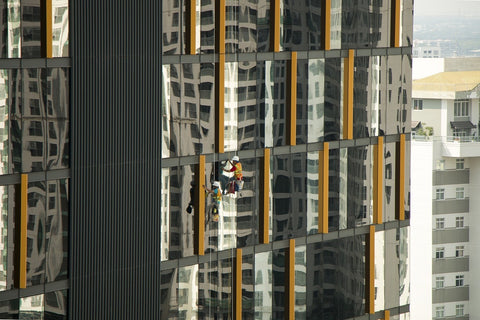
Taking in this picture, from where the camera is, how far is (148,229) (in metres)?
6.93

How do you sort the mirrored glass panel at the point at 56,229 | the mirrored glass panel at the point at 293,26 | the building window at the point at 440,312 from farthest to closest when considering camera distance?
the building window at the point at 440,312, the mirrored glass panel at the point at 293,26, the mirrored glass panel at the point at 56,229

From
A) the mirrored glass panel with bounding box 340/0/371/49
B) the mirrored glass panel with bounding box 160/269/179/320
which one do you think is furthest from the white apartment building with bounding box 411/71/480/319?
the mirrored glass panel with bounding box 160/269/179/320

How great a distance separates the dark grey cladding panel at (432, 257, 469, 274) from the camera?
36.6 ft

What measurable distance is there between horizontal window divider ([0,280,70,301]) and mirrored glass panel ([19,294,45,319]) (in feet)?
0.11

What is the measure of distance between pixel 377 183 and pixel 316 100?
1.17m

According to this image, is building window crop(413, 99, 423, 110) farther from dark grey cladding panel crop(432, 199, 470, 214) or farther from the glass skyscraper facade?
the glass skyscraper facade

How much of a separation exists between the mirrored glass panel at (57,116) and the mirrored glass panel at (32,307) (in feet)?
3.05

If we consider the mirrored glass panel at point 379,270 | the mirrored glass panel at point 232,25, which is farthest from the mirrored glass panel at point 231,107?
the mirrored glass panel at point 379,270

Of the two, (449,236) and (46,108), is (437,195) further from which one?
(46,108)

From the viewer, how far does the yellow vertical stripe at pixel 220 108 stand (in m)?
7.37

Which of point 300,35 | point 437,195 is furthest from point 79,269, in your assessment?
point 437,195

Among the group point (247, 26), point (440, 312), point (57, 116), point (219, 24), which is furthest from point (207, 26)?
point (440, 312)

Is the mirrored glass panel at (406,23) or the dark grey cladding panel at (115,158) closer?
the dark grey cladding panel at (115,158)

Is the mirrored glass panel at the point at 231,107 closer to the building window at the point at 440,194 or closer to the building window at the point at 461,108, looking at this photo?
the building window at the point at 461,108
